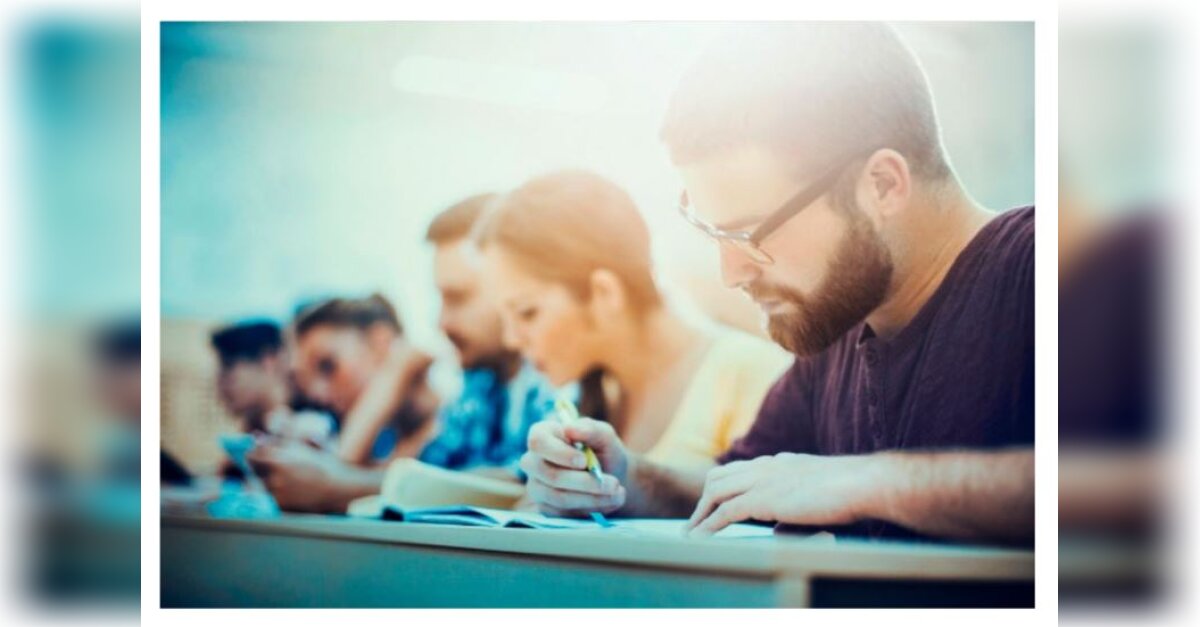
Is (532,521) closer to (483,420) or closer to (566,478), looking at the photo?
(566,478)

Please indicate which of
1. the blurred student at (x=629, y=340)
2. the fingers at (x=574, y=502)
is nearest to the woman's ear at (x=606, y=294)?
the blurred student at (x=629, y=340)

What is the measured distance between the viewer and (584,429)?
12.5 feet

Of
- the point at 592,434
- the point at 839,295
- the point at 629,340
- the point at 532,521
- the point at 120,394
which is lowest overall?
the point at 532,521

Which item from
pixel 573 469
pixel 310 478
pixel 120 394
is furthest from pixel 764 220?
pixel 120 394

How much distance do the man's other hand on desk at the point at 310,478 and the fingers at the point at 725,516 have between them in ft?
2.78

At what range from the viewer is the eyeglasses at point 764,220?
375 cm

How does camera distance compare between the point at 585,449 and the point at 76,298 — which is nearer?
the point at 76,298

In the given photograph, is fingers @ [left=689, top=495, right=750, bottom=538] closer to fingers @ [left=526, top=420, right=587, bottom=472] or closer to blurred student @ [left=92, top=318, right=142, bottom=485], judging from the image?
fingers @ [left=526, top=420, right=587, bottom=472]

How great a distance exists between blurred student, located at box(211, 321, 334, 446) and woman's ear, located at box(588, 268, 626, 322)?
76 centimetres

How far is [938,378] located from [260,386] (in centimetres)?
175

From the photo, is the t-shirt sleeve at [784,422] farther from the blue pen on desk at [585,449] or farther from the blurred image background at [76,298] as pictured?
the blurred image background at [76,298]

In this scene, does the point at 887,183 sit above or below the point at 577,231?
above

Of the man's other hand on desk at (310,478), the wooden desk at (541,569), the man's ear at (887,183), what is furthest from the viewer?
the man's other hand on desk at (310,478)

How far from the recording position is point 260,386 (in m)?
3.87
